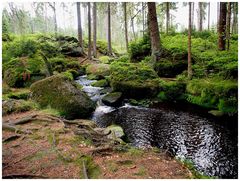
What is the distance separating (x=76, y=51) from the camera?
27.3 metres

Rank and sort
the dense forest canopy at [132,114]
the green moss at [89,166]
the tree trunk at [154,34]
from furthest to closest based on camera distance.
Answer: the tree trunk at [154,34], the dense forest canopy at [132,114], the green moss at [89,166]

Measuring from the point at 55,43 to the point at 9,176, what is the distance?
22.9 m

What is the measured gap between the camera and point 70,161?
5996 millimetres

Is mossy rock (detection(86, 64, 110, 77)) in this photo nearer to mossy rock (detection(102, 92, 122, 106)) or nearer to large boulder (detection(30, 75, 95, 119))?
mossy rock (detection(102, 92, 122, 106))

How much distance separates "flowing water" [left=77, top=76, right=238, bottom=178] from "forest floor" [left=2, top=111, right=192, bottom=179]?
136 centimetres

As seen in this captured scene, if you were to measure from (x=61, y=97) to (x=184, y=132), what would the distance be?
525 cm

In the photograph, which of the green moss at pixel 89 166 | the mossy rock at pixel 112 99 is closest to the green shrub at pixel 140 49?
the mossy rock at pixel 112 99

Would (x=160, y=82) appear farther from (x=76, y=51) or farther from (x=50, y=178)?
(x=76, y=51)

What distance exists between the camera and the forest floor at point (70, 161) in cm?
554

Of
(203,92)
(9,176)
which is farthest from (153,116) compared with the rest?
(9,176)

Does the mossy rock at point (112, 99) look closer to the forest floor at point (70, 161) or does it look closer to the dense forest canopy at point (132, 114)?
the dense forest canopy at point (132, 114)

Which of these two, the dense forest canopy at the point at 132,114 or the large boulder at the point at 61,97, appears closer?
the dense forest canopy at the point at 132,114

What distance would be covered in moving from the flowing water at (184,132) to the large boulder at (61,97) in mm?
816

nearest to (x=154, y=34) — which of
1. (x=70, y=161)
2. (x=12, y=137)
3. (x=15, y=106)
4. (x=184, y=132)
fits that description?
(x=184, y=132)
